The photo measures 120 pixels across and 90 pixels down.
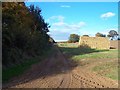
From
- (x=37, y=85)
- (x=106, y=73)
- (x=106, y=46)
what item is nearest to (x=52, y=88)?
(x=37, y=85)

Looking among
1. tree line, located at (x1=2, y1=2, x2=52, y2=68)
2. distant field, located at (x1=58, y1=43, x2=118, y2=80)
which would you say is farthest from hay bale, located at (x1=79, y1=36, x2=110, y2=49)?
distant field, located at (x1=58, y1=43, x2=118, y2=80)

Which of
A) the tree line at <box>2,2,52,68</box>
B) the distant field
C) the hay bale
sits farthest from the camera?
the hay bale

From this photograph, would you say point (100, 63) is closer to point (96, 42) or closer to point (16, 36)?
point (16, 36)

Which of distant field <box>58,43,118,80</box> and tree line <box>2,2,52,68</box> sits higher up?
tree line <box>2,2,52,68</box>

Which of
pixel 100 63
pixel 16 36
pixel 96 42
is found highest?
pixel 16 36

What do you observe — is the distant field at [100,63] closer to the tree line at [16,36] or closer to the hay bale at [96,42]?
the tree line at [16,36]

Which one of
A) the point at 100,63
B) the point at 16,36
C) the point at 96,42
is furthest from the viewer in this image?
the point at 96,42

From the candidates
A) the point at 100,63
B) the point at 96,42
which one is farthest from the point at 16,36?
the point at 96,42

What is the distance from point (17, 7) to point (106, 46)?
46.7m

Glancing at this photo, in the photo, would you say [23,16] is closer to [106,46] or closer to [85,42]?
[106,46]

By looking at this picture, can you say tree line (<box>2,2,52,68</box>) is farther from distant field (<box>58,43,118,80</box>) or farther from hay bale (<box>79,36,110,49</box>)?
hay bale (<box>79,36,110,49</box>)

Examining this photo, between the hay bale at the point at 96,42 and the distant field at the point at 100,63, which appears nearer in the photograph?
the distant field at the point at 100,63

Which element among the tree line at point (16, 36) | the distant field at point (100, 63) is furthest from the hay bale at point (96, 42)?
the distant field at point (100, 63)

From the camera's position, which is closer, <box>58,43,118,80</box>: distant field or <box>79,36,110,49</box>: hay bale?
<box>58,43,118,80</box>: distant field
